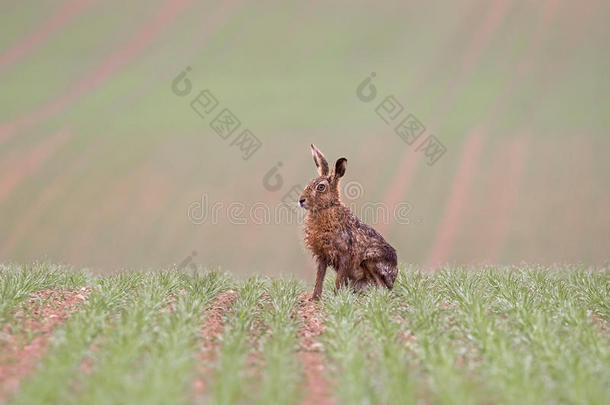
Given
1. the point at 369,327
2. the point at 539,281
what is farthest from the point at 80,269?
the point at 539,281

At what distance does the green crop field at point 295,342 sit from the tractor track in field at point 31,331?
0.08 feet

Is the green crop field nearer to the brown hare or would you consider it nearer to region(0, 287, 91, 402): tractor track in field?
region(0, 287, 91, 402): tractor track in field

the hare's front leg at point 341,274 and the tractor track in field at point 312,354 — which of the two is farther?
the hare's front leg at point 341,274

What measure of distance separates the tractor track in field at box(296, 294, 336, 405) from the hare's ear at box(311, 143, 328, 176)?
1.87 metres

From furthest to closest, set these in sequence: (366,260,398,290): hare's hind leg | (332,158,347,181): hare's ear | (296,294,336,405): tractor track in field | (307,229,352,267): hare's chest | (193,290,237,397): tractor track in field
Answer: (366,260,398,290): hare's hind leg < (307,229,352,267): hare's chest < (332,158,347,181): hare's ear < (193,290,237,397): tractor track in field < (296,294,336,405): tractor track in field

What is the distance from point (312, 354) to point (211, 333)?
128cm

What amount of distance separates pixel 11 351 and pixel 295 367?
9.98ft

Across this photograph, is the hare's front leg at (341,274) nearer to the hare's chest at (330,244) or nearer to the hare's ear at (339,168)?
the hare's chest at (330,244)

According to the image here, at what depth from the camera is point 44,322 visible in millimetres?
7789

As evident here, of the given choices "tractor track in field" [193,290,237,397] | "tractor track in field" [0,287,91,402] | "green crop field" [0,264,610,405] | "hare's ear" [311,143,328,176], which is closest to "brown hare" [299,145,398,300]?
"hare's ear" [311,143,328,176]

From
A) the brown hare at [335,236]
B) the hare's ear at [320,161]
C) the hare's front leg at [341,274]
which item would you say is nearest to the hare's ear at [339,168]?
the brown hare at [335,236]

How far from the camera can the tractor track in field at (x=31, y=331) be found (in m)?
6.32

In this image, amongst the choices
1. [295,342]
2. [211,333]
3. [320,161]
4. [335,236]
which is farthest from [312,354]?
[320,161]

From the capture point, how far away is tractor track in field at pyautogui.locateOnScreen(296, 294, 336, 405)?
605cm
